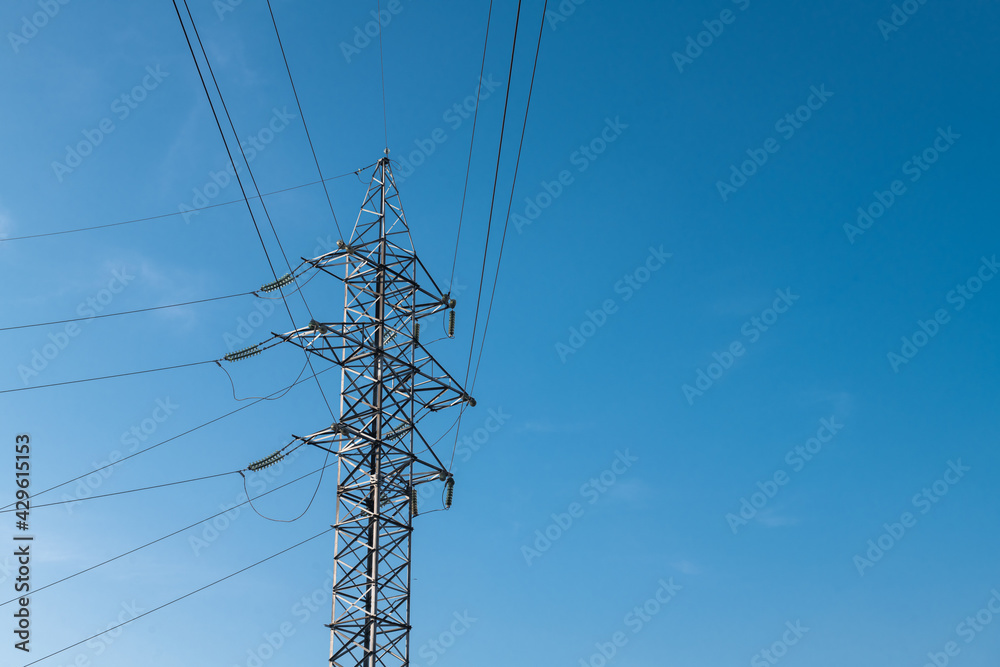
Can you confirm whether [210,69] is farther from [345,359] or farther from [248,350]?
[248,350]

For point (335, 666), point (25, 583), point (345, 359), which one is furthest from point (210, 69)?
point (25, 583)

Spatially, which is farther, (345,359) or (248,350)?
(248,350)

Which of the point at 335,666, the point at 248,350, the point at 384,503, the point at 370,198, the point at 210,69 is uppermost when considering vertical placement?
the point at 370,198

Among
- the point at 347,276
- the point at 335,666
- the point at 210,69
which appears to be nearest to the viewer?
the point at 210,69

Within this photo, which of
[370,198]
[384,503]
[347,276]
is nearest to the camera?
[384,503]

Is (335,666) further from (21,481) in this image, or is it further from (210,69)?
(210,69)

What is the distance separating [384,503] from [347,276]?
23.4ft

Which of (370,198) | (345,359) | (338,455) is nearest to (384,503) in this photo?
(338,455)

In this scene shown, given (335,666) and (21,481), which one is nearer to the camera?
(335,666)

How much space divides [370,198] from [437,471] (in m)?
9.46

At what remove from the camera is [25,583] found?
25438 mm

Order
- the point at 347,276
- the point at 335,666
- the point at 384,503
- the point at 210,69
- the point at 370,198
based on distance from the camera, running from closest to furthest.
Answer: the point at 210,69 < the point at 335,666 < the point at 384,503 < the point at 347,276 < the point at 370,198

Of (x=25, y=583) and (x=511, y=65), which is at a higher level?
(x=25, y=583)

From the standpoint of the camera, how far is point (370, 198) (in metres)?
29.1
